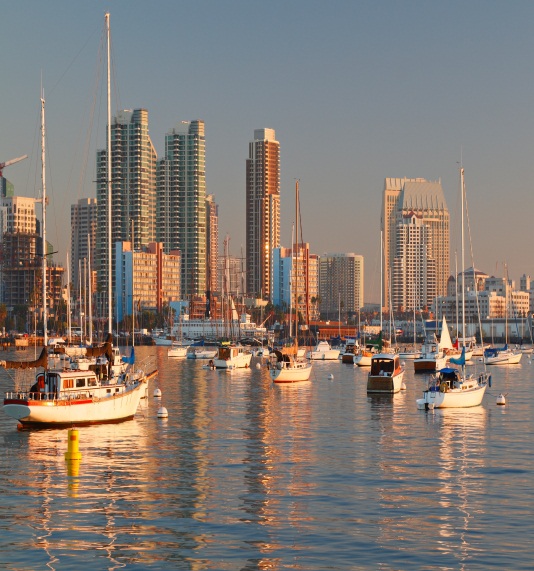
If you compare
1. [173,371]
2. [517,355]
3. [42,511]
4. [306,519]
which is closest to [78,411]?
[42,511]

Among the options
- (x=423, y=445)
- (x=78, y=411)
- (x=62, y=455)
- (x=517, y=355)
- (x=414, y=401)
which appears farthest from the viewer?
(x=517, y=355)

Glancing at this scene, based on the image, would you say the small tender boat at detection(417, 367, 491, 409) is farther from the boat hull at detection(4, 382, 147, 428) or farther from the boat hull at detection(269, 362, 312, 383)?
the boat hull at detection(269, 362, 312, 383)

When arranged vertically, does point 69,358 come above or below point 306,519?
above

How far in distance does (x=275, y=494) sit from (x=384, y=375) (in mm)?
53047

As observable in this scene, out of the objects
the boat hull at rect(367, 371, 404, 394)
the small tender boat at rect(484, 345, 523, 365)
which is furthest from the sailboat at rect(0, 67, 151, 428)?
the small tender boat at rect(484, 345, 523, 365)

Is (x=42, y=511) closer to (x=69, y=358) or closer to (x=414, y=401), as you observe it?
(x=69, y=358)

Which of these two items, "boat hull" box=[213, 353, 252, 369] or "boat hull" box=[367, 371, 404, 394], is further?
"boat hull" box=[213, 353, 252, 369]

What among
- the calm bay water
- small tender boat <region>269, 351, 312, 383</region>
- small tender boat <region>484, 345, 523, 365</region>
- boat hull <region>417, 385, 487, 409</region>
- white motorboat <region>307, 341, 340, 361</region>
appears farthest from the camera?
white motorboat <region>307, 341, 340, 361</region>

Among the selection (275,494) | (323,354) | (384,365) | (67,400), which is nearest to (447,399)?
(384,365)

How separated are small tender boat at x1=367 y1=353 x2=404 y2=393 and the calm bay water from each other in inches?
755

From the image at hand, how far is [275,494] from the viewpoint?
4069 cm

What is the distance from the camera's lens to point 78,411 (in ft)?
196

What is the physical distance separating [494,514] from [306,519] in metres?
6.88

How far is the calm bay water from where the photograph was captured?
103 feet
